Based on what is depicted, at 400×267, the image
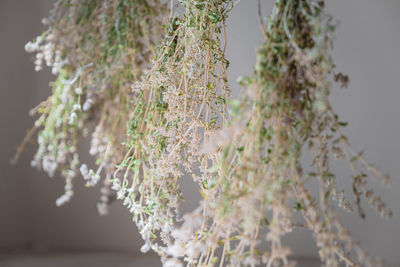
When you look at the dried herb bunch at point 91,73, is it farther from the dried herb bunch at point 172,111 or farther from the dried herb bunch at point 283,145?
the dried herb bunch at point 283,145

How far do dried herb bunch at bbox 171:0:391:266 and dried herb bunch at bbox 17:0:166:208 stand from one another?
1.04 feet

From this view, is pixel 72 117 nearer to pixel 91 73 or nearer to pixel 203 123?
pixel 91 73

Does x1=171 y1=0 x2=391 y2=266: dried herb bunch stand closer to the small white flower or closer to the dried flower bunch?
the dried flower bunch

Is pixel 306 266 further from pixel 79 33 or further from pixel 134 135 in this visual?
pixel 79 33

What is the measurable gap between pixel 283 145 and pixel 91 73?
56 cm

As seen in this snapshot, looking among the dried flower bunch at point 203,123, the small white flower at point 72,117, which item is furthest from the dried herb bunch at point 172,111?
the small white flower at point 72,117

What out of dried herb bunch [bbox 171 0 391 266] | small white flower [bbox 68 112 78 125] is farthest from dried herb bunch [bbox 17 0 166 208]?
dried herb bunch [bbox 171 0 391 266]

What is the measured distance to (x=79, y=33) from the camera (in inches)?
36.6

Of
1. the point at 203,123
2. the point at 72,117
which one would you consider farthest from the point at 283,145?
the point at 72,117

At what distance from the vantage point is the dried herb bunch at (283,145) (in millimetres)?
608

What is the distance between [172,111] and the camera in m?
0.92

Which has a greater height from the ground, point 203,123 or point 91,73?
point 91,73

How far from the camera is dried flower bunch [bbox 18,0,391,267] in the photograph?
0.63 meters

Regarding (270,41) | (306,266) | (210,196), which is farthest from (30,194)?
(270,41)
